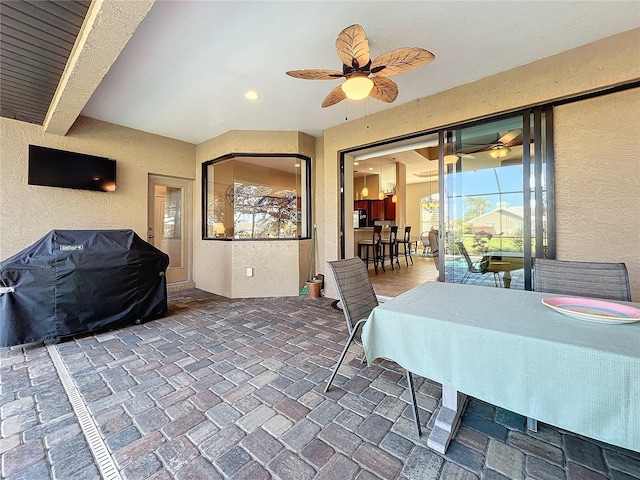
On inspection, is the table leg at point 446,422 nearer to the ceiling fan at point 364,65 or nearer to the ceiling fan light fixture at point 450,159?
the ceiling fan at point 364,65

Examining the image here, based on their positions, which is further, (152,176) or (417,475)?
(152,176)

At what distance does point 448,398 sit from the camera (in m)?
1.55

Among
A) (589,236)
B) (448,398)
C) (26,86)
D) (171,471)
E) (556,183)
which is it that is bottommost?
(171,471)

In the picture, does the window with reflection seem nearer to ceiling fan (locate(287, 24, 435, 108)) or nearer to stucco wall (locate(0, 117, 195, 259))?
stucco wall (locate(0, 117, 195, 259))

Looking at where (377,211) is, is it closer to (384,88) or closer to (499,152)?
(499,152)

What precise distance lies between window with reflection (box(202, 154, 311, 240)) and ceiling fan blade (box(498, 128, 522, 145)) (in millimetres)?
3068

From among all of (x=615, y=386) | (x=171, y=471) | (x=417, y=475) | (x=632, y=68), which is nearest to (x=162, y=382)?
(x=171, y=471)

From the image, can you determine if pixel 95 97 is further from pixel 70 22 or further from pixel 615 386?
pixel 615 386

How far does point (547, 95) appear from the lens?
8.86 feet

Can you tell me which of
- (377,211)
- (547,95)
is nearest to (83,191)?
(547,95)

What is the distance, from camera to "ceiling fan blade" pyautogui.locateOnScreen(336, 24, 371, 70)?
189 cm

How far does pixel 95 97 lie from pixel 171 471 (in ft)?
14.3

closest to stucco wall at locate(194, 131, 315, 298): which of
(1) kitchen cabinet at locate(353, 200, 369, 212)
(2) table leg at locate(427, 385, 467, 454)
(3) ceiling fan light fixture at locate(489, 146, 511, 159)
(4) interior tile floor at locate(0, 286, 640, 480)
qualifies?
(4) interior tile floor at locate(0, 286, 640, 480)

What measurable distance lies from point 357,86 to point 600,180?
2.47 meters
